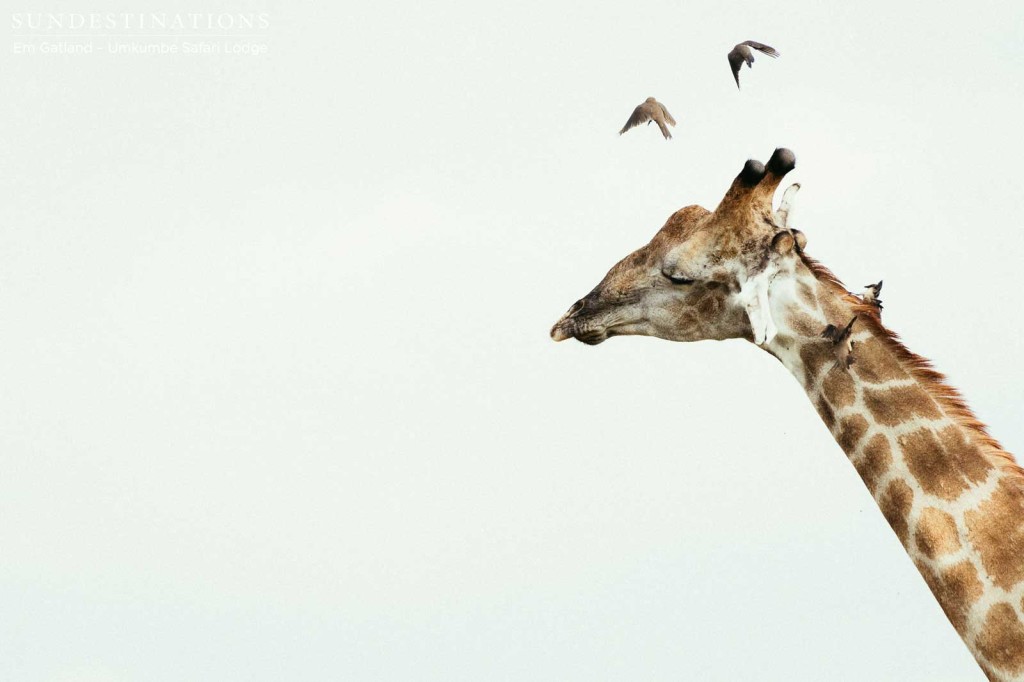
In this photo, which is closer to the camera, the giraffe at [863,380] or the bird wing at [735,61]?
the giraffe at [863,380]

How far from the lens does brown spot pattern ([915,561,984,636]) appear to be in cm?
962

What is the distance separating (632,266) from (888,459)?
260 cm

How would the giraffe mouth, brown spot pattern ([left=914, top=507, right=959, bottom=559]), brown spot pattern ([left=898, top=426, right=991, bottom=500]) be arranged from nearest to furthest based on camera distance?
brown spot pattern ([left=914, top=507, right=959, bottom=559]) < brown spot pattern ([left=898, top=426, right=991, bottom=500]) < the giraffe mouth

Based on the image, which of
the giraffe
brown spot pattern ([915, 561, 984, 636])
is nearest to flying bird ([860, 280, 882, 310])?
the giraffe

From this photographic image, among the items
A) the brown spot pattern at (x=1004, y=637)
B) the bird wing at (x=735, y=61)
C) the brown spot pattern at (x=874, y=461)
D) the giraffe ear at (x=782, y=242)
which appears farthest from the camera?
the bird wing at (x=735, y=61)

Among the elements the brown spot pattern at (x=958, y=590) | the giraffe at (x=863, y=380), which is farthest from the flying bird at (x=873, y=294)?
the brown spot pattern at (x=958, y=590)

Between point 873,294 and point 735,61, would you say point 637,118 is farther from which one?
point 873,294

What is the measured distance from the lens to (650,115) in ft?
44.8

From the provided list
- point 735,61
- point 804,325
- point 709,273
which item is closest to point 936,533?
point 804,325

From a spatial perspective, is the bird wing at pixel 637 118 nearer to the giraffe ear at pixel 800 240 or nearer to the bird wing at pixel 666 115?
the bird wing at pixel 666 115

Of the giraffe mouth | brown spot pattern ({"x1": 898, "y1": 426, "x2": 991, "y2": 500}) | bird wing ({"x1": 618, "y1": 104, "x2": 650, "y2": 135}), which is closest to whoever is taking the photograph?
brown spot pattern ({"x1": 898, "y1": 426, "x2": 991, "y2": 500})

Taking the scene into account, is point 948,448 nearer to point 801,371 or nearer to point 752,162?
point 801,371

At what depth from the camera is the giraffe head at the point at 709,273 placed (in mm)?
10570

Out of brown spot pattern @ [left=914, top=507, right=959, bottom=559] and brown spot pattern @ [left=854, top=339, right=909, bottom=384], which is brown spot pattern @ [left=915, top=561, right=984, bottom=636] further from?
brown spot pattern @ [left=854, top=339, right=909, bottom=384]
